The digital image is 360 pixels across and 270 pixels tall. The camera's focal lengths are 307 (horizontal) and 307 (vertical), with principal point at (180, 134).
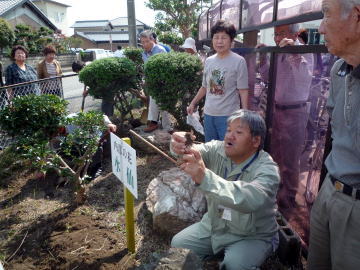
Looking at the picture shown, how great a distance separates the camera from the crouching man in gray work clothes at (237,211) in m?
1.86

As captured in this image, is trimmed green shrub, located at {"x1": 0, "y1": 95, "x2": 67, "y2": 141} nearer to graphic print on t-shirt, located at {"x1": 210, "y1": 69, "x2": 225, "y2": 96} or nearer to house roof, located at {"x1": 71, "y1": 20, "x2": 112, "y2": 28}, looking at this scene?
graphic print on t-shirt, located at {"x1": 210, "y1": 69, "x2": 225, "y2": 96}

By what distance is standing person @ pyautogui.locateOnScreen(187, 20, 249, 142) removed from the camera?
3.23m

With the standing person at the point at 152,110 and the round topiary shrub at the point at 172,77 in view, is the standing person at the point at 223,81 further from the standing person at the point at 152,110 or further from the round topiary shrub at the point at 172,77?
the standing person at the point at 152,110

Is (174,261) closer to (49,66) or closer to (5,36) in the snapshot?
(49,66)

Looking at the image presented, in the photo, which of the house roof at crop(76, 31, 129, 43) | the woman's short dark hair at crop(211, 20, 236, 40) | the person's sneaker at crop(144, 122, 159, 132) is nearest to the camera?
the woman's short dark hair at crop(211, 20, 236, 40)

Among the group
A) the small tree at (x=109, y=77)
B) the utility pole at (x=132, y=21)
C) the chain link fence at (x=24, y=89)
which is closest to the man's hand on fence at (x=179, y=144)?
the chain link fence at (x=24, y=89)

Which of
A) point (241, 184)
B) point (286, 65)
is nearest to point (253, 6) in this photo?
point (286, 65)

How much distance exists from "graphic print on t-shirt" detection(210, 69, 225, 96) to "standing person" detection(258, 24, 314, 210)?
484 mm

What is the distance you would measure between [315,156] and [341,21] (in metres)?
1.30

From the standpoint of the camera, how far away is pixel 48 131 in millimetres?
3684

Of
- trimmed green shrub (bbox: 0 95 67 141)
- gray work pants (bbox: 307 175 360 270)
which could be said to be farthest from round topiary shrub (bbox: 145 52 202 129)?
gray work pants (bbox: 307 175 360 270)

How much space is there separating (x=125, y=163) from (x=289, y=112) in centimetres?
157

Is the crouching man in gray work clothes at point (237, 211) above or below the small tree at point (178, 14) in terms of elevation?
below

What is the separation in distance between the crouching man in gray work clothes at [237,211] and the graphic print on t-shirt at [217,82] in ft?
4.19
